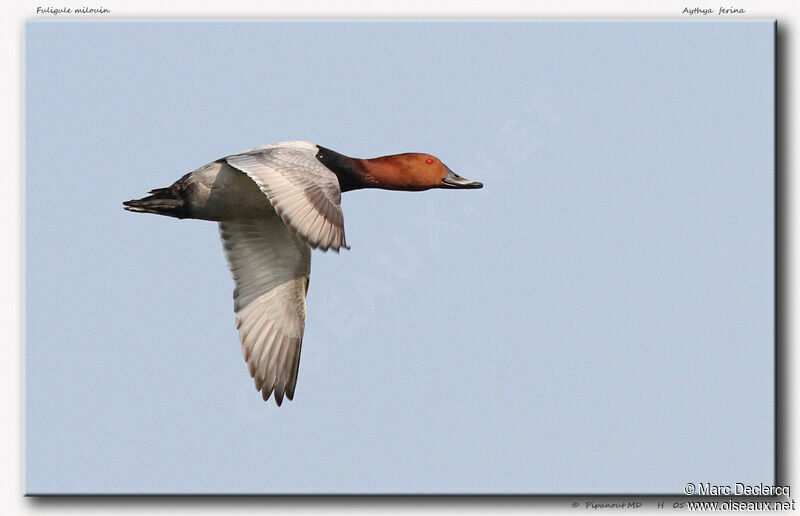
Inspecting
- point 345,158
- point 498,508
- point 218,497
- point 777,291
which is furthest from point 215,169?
point 777,291

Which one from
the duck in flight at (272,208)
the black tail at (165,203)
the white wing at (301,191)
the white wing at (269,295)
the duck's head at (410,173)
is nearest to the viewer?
the white wing at (301,191)

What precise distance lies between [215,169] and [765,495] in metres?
4.42

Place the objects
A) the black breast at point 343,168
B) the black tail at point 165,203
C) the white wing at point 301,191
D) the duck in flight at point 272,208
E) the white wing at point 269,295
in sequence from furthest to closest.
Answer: the white wing at point 269,295, the black breast at point 343,168, the black tail at point 165,203, the duck in flight at point 272,208, the white wing at point 301,191

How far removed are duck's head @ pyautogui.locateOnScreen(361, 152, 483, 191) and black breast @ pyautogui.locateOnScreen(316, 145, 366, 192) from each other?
0.27 ft

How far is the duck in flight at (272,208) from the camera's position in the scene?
8.59 m

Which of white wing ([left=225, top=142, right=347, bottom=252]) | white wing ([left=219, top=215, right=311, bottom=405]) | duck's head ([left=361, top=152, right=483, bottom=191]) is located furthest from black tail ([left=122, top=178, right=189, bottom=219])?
duck's head ([left=361, top=152, right=483, bottom=191])

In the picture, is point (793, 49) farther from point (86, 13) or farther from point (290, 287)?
point (86, 13)

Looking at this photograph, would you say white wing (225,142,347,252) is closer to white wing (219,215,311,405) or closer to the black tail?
the black tail

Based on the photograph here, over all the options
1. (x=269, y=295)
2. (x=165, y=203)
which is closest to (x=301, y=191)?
(x=165, y=203)

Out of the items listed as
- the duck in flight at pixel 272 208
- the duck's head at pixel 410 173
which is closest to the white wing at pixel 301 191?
the duck in flight at pixel 272 208

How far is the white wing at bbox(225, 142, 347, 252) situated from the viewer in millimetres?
8094

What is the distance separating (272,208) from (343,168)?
61 cm

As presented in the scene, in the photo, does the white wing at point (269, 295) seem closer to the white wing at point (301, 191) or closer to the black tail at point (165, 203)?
the black tail at point (165, 203)

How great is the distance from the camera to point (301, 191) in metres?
8.38
